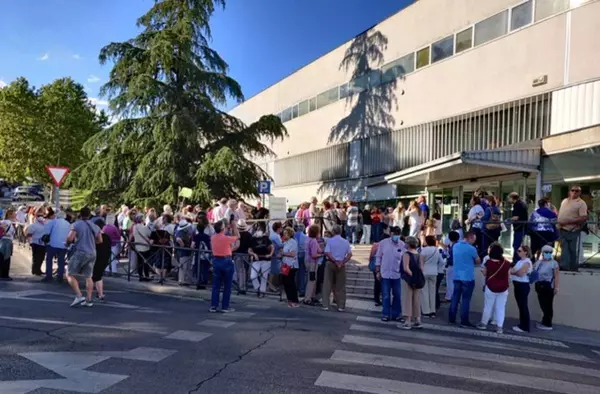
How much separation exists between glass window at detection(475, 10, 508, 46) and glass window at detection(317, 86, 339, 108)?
35.2 feet

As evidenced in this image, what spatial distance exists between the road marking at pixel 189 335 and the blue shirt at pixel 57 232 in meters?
6.03

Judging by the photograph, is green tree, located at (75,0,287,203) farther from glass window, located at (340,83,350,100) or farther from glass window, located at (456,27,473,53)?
glass window, located at (456,27,473,53)

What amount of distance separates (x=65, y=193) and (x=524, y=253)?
18586 mm

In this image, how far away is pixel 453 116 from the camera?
768 inches

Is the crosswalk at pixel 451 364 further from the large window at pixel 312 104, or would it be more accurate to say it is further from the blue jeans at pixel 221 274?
the large window at pixel 312 104

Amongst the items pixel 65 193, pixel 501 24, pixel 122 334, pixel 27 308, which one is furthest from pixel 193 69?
pixel 122 334

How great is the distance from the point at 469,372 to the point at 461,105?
14.9 metres

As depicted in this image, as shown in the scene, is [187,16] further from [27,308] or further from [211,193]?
[27,308]

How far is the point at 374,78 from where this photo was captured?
24828 mm

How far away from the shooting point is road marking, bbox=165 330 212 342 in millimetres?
6913

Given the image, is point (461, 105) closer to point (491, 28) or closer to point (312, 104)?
point (491, 28)

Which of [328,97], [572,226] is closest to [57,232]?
[572,226]

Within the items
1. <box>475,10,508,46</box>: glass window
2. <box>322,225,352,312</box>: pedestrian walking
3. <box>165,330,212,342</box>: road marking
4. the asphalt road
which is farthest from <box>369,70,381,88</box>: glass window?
<box>165,330,212,342</box>: road marking

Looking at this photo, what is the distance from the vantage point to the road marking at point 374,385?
198 inches
